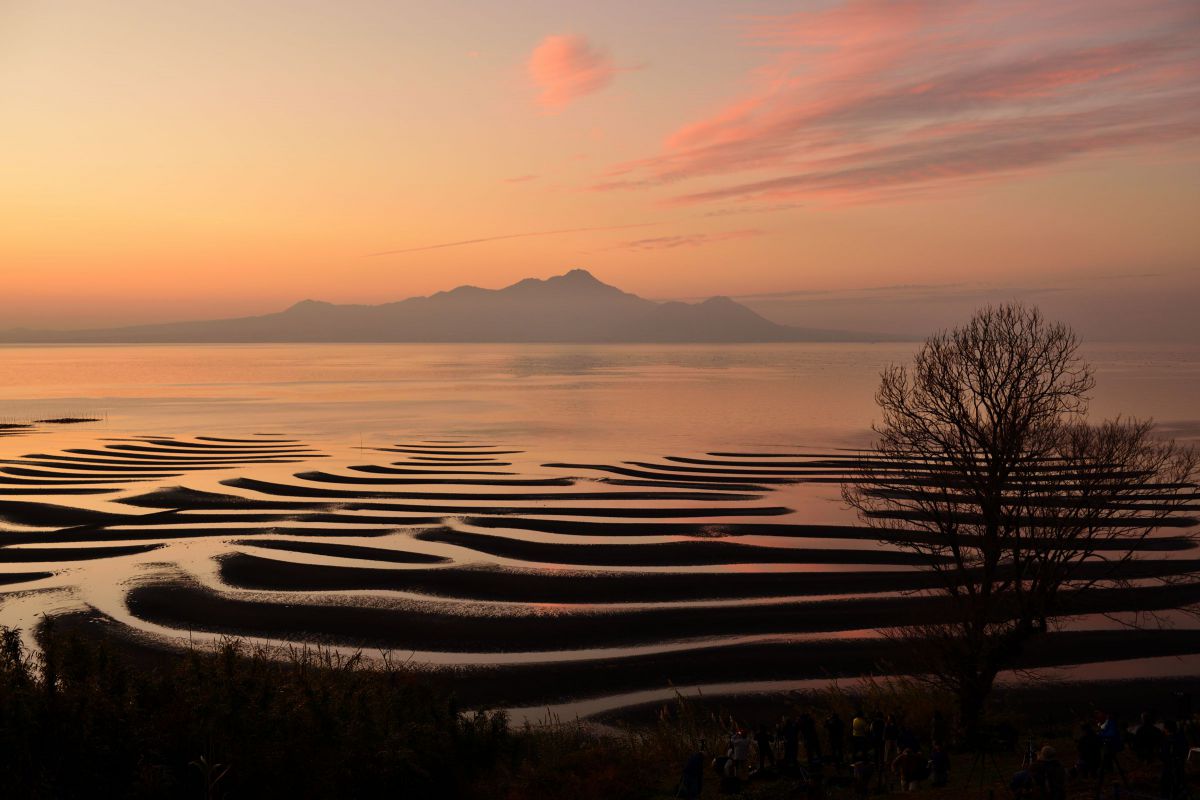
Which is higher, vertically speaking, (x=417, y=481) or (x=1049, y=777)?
(x=1049, y=777)

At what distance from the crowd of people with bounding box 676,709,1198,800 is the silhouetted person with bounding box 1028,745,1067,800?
0.02 metres

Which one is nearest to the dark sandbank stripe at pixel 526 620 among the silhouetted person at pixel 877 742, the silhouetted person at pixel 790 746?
the silhouetted person at pixel 877 742

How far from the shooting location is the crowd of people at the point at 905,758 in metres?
16.6

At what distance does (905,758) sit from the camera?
18547mm

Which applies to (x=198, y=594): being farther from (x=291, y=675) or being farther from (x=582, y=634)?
(x=291, y=675)

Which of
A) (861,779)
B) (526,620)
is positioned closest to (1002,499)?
(861,779)

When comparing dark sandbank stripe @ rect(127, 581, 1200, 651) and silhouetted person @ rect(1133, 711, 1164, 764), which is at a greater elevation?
silhouetted person @ rect(1133, 711, 1164, 764)

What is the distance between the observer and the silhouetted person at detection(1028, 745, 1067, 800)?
1579 centimetres

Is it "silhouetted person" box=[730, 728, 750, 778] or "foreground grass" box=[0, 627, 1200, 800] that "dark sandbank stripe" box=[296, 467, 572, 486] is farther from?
"silhouetted person" box=[730, 728, 750, 778]

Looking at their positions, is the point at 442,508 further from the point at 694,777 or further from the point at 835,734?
the point at 694,777

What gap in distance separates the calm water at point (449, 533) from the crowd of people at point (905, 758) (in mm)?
7669

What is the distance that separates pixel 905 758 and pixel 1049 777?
314 centimetres

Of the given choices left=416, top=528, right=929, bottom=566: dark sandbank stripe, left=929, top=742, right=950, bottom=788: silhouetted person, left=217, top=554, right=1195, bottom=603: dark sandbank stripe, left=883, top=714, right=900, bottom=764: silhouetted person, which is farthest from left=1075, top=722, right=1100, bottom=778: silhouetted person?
left=416, top=528, right=929, bottom=566: dark sandbank stripe

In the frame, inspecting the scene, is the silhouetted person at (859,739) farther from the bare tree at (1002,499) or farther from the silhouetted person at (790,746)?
the bare tree at (1002,499)
